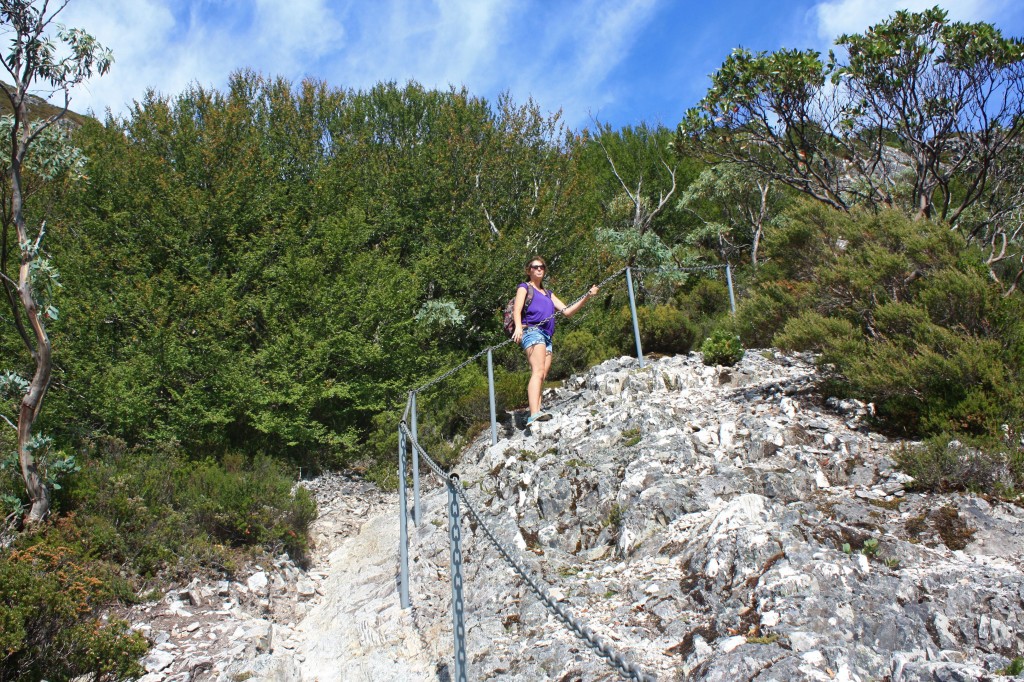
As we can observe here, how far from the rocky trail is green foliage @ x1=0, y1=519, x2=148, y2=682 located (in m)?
0.45

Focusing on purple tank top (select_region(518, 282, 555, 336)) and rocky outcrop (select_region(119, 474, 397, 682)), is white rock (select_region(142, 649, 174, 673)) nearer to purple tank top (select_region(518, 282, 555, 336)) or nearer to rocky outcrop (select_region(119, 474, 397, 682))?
rocky outcrop (select_region(119, 474, 397, 682))

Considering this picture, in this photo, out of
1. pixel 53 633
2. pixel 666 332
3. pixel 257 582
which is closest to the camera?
pixel 53 633

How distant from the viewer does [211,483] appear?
7.88 m

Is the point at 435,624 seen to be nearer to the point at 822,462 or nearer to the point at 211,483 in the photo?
the point at 822,462

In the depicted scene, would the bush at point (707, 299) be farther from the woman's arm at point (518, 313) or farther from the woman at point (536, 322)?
the woman's arm at point (518, 313)

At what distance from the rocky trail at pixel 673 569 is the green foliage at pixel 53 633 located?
0.45 meters

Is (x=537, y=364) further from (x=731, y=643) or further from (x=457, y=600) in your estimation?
(x=457, y=600)

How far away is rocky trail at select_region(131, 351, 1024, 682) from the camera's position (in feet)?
11.8

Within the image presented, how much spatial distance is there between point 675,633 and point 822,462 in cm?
247

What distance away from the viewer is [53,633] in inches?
187

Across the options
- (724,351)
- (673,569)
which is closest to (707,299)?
(724,351)

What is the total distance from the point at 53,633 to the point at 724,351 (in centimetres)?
719

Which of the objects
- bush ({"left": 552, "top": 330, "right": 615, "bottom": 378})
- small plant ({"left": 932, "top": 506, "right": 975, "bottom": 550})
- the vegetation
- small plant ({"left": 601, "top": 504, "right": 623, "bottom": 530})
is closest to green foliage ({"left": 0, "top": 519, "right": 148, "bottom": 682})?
the vegetation

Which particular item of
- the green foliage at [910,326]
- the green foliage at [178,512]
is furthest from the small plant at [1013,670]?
the green foliage at [178,512]
